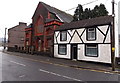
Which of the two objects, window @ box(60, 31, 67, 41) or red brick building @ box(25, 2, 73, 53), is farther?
red brick building @ box(25, 2, 73, 53)

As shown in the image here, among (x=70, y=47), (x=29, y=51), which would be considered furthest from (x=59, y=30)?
(x=29, y=51)

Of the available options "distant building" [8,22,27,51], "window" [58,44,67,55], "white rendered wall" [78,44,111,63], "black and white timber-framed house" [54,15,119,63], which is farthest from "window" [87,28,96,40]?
"distant building" [8,22,27,51]

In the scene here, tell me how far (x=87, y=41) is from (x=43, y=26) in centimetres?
1413

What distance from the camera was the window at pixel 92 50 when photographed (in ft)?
50.4

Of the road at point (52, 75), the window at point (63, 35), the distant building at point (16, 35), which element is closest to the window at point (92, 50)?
the window at point (63, 35)

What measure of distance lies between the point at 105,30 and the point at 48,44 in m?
13.5

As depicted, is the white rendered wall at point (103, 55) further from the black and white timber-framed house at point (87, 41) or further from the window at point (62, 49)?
the window at point (62, 49)

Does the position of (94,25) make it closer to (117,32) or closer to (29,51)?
(117,32)

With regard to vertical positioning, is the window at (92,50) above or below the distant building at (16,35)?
below

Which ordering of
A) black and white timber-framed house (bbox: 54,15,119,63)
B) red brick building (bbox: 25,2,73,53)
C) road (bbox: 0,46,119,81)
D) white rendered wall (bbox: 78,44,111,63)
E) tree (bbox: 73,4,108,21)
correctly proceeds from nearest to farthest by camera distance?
1. road (bbox: 0,46,119,81)
2. white rendered wall (bbox: 78,44,111,63)
3. black and white timber-framed house (bbox: 54,15,119,63)
4. red brick building (bbox: 25,2,73,53)
5. tree (bbox: 73,4,108,21)

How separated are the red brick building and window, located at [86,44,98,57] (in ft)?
30.4

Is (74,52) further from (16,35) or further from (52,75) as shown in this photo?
(16,35)

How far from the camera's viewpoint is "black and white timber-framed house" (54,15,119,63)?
569 inches

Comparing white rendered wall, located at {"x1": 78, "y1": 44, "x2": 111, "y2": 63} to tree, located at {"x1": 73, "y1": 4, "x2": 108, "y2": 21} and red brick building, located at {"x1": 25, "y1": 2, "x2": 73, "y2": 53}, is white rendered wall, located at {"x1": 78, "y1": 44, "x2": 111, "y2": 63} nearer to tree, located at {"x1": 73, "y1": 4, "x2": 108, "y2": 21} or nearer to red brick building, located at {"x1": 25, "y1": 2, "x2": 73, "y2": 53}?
red brick building, located at {"x1": 25, "y1": 2, "x2": 73, "y2": 53}
